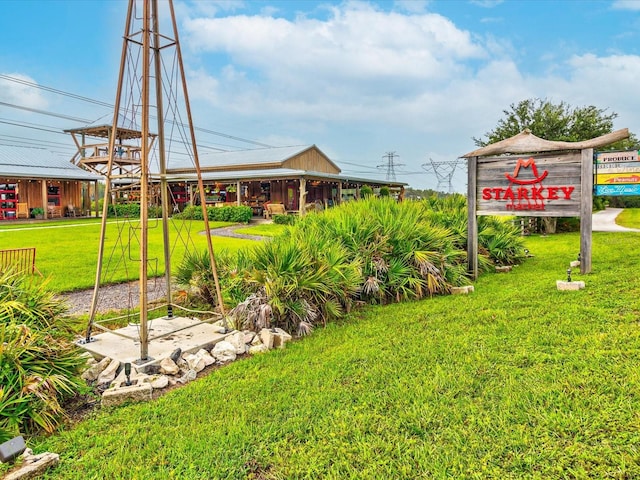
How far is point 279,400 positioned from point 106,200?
2.95 metres

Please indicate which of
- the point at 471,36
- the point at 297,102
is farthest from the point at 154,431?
the point at 297,102

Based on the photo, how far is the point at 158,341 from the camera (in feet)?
15.1

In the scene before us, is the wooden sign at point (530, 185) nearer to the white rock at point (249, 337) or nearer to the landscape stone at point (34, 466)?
the white rock at point (249, 337)

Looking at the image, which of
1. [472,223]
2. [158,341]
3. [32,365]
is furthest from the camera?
[472,223]

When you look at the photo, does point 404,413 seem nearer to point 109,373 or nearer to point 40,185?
point 109,373

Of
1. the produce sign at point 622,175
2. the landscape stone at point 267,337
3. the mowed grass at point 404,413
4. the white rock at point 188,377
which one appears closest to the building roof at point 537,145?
the produce sign at point 622,175

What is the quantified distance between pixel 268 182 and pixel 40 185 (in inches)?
572

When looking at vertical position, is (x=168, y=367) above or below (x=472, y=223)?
below

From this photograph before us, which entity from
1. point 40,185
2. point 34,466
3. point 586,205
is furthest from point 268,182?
point 34,466

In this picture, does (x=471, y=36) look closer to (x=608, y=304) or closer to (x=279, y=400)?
(x=608, y=304)

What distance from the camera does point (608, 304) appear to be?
16.1ft

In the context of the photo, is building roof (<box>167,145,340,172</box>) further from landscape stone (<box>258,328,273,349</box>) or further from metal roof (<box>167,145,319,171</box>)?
landscape stone (<box>258,328,273,349</box>)

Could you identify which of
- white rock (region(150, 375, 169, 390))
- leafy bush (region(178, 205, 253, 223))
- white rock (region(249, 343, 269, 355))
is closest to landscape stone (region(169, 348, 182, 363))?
white rock (region(150, 375, 169, 390))

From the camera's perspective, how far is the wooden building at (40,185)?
24703mm
